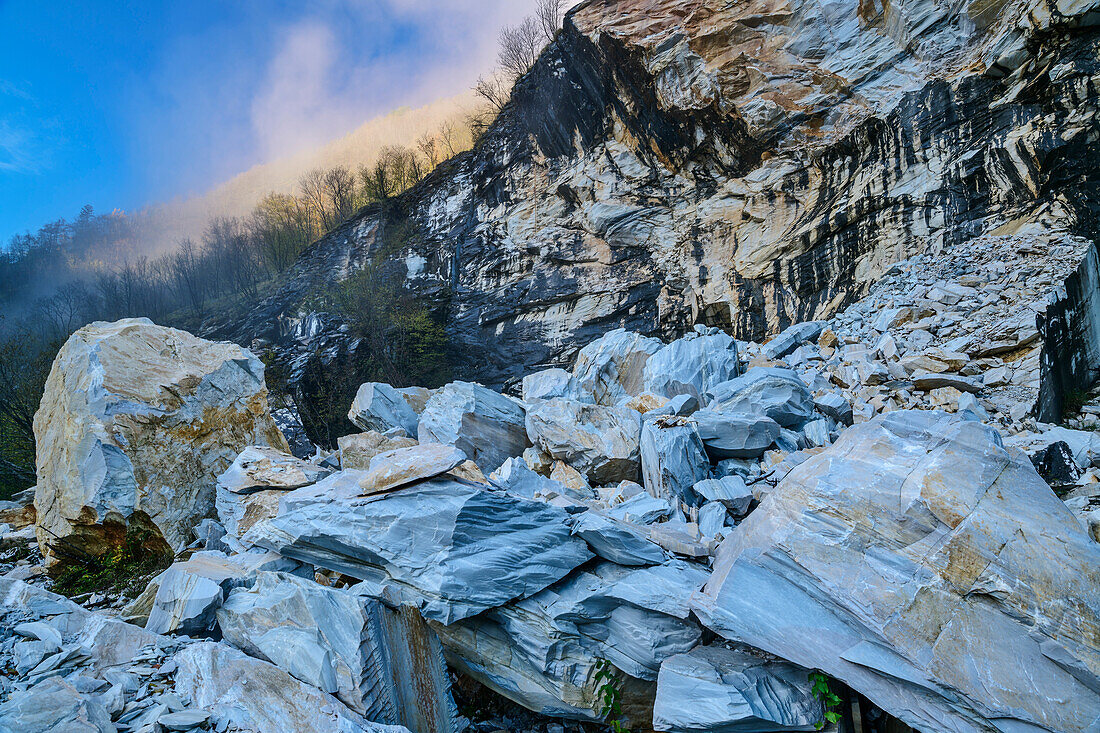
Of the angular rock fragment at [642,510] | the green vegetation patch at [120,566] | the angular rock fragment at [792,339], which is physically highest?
the green vegetation patch at [120,566]

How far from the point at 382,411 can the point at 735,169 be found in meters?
13.6

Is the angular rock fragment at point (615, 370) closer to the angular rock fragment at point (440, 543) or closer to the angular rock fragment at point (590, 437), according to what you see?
the angular rock fragment at point (590, 437)

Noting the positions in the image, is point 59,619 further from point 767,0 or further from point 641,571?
point 767,0

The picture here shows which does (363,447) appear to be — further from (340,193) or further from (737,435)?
(340,193)

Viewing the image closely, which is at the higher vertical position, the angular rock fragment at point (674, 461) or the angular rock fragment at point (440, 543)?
the angular rock fragment at point (440, 543)

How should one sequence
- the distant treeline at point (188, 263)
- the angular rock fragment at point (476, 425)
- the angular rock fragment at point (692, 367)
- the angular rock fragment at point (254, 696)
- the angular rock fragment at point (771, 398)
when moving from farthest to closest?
the distant treeline at point (188, 263) < the angular rock fragment at point (692, 367) < the angular rock fragment at point (476, 425) < the angular rock fragment at point (771, 398) < the angular rock fragment at point (254, 696)

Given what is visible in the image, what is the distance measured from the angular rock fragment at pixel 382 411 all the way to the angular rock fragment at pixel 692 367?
16.5 feet

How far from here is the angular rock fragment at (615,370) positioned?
10227mm

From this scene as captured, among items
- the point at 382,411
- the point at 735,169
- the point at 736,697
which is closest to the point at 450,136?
the point at 735,169

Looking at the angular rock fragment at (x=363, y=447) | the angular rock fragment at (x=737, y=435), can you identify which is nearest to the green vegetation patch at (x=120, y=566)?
the angular rock fragment at (x=363, y=447)

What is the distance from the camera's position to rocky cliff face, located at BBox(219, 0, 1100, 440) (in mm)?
9742

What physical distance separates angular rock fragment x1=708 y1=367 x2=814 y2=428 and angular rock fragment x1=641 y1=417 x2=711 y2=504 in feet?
4.04

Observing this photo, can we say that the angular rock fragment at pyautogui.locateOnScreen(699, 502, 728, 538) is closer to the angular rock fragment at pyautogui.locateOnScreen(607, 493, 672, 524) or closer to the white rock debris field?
the white rock debris field

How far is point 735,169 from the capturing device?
49.9ft
